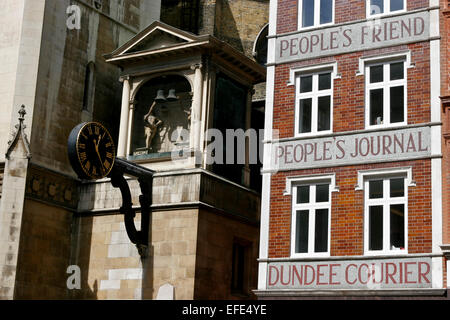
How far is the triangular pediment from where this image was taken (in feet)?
108

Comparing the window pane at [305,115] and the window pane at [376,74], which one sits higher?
the window pane at [376,74]

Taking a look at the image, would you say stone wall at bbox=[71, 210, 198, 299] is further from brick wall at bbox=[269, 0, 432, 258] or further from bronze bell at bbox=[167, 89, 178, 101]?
brick wall at bbox=[269, 0, 432, 258]

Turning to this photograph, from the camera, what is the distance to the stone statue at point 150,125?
33.4m

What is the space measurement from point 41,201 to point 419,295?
48.3 ft

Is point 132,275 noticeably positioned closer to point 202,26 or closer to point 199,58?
point 199,58

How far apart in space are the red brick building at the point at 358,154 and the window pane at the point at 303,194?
0.03 meters

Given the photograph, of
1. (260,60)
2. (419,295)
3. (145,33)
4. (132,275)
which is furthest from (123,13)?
(419,295)

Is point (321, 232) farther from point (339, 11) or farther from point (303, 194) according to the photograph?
point (339, 11)

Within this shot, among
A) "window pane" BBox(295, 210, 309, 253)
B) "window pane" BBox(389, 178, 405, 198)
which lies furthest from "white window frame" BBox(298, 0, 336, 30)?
"window pane" BBox(295, 210, 309, 253)

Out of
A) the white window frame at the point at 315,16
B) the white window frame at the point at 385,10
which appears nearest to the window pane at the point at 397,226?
the white window frame at the point at 385,10

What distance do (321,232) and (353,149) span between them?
8.10 ft

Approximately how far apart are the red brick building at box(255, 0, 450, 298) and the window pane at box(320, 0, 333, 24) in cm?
3

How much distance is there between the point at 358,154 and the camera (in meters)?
25.0

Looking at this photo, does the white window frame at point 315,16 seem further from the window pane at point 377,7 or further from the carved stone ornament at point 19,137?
the carved stone ornament at point 19,137
